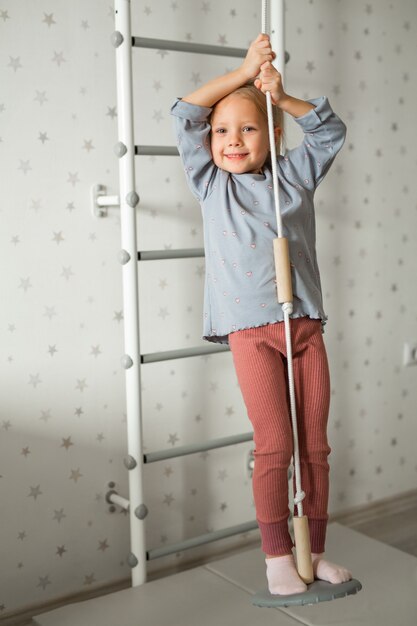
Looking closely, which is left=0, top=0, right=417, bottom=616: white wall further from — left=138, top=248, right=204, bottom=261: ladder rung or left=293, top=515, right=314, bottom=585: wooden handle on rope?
left=293, top=515, right=314, bottom=585: wooden handle on rope

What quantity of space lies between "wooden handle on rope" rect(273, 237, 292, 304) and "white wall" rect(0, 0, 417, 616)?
0.91 m

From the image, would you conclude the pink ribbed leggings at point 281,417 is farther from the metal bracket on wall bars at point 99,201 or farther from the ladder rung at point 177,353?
the metal bracket on wall bars at point 99,201

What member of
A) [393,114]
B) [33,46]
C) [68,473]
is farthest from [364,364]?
[33,46]

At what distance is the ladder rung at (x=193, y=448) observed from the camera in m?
2.26

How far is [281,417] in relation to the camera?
1.64 m

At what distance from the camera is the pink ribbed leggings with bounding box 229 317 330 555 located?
1.64 metres

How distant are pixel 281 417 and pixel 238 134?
0.59 metres

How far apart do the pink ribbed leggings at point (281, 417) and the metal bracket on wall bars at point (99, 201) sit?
30.4 inches

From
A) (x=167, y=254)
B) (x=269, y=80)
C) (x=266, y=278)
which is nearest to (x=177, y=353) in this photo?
(x=167, y=254)

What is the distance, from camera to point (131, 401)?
226 centimetres

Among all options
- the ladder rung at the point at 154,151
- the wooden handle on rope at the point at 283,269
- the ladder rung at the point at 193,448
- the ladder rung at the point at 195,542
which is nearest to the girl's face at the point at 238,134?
the wooden handle on rope at the point at 283,269

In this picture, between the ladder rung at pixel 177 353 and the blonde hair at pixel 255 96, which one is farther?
the ladder rung at pixel 177 353

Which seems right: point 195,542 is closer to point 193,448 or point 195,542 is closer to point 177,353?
point 193,448

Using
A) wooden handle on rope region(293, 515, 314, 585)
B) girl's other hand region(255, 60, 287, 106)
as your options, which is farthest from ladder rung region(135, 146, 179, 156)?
wooden handle on rope region(293, 515, 314, 585)
